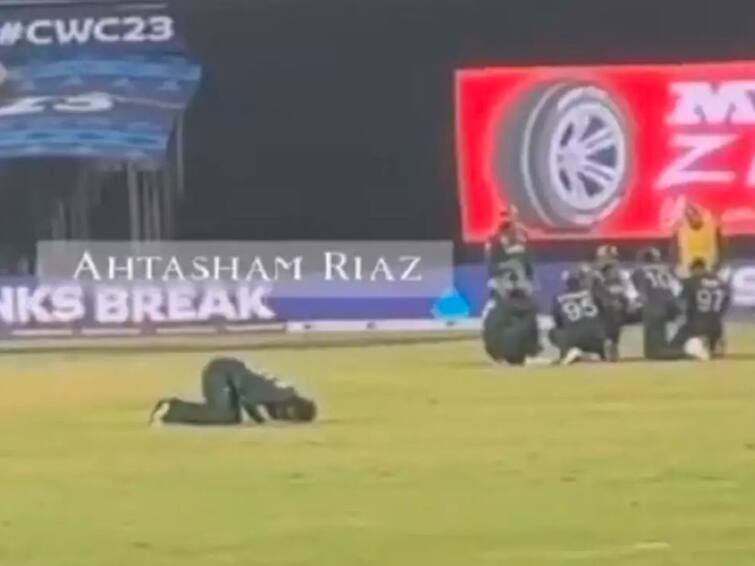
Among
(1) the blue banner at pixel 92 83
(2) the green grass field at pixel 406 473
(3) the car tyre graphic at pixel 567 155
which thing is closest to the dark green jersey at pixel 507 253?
(3) the car tyre graphic at pixel 567 155

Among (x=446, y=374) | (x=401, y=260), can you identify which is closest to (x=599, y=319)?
(x=446, y=374)

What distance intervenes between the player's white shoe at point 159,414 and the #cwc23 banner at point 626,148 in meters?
6.43

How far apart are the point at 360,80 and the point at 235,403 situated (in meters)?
7.39

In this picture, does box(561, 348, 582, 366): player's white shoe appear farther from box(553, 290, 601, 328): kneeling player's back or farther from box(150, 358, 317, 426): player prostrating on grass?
box(150, 358, 317, 426): player prostrating on grass

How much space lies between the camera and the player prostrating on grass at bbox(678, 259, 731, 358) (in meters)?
16.3

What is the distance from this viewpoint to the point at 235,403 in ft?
40.4

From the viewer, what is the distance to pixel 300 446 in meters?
11.4

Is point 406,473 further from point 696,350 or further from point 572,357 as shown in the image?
point 696,350

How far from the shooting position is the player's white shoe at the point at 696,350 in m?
16.2

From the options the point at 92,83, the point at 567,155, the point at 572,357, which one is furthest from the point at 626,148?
the point at 92,83

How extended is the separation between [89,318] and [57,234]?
710 millimetres

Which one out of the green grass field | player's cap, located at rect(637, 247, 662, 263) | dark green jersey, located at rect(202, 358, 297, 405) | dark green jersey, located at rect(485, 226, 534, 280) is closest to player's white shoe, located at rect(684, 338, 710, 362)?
the green grass field

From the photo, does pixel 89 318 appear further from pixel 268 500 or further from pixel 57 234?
pixel 268 500

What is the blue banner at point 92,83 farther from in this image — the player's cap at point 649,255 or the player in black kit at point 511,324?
the player's cap at point 649,255
